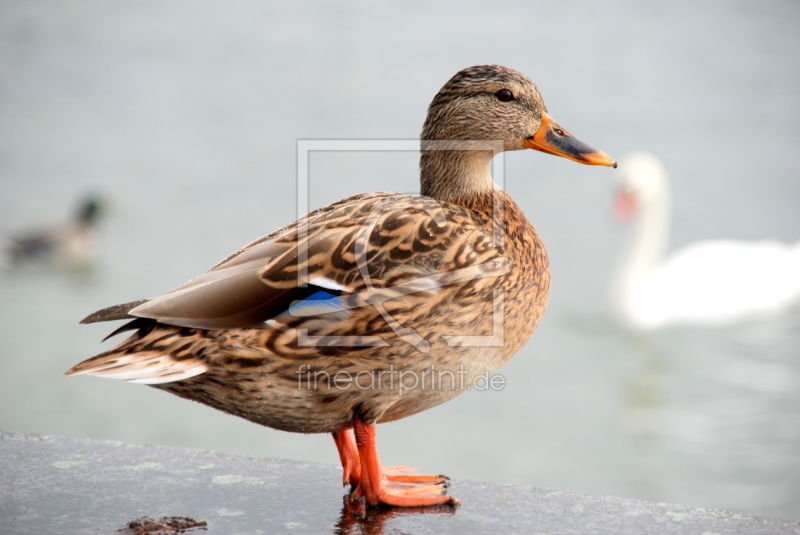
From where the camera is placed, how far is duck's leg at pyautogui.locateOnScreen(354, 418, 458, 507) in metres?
2.83

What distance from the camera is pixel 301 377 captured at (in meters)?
2.62

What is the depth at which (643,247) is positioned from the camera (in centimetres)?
1099

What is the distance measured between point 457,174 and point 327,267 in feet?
2.44

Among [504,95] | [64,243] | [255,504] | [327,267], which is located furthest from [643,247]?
[327,267]

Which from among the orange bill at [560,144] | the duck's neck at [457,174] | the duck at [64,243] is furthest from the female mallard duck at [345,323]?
the duck at [64,243]

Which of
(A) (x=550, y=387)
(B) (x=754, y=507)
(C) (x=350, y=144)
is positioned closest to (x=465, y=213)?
(C) (x=350, y=144)

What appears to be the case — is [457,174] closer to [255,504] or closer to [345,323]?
[345,323]

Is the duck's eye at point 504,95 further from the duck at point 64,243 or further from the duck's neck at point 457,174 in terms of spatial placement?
the duck at point 64,243

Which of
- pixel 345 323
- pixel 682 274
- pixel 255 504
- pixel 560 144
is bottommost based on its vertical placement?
pixel 682 274

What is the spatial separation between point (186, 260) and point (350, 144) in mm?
7670

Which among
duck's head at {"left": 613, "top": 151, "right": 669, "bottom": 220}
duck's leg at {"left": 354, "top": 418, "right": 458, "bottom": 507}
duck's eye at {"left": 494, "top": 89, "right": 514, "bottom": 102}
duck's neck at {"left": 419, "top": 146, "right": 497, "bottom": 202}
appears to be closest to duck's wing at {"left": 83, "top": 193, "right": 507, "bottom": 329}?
duck's neck at {"left": 419, "top": 146, "right": 497, "bottom": 202}

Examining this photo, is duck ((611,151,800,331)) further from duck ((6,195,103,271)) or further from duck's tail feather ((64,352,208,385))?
duck's tail feather ((64,352,208,385))

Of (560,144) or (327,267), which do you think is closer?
(327,267)

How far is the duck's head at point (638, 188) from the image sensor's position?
11008 millimetres
